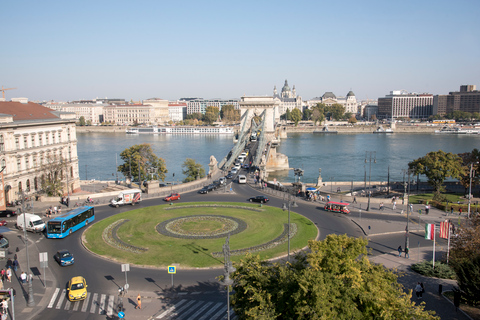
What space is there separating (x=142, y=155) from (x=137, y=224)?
25518 mm

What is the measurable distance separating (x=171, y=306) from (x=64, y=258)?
888cm

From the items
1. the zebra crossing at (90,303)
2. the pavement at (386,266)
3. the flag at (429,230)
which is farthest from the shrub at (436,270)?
the zebra crossing at (90,303)

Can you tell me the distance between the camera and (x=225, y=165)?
6184 centimetres

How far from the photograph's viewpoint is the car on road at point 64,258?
2422 cm

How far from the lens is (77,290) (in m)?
20.1

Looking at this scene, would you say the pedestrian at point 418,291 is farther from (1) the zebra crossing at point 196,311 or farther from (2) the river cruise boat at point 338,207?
(2) the river cruise boat at point 338,207

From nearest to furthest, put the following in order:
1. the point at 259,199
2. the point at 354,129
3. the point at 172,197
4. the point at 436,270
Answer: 1. the point at 436,270
2. the point at 259,199
3. the point at 172,197
4. the point at 354,129

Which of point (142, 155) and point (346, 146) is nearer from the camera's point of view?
point (142, 155)

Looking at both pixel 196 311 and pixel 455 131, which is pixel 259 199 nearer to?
pixel 196 311

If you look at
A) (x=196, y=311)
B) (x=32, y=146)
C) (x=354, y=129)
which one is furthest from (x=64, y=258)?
(x=354, y=129)

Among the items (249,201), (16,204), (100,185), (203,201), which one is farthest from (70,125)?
(249,201)

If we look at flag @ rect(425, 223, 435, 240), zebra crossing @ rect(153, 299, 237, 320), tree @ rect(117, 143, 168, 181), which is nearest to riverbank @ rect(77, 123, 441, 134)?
tree @ rect(117, 143, 168, 181)

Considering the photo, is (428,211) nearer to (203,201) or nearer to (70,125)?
(203,201)

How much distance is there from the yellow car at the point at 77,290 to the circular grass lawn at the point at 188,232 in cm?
470
